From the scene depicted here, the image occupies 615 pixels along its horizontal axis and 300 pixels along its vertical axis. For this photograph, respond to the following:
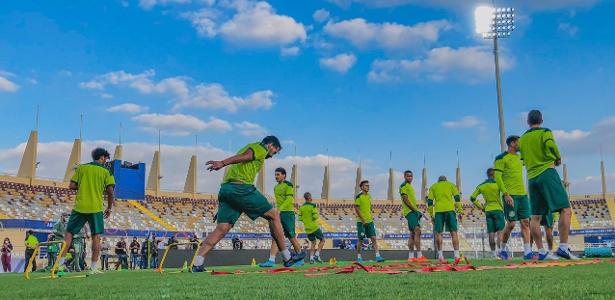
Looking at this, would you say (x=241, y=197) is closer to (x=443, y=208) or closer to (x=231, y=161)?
(x=231, y=161)

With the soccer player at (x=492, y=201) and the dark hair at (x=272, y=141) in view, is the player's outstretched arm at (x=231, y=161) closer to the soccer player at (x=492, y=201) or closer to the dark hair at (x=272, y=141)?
the dark hair at (x=272, y=141)

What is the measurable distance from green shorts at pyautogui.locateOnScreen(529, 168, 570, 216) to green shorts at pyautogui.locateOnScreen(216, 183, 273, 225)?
12.8ft

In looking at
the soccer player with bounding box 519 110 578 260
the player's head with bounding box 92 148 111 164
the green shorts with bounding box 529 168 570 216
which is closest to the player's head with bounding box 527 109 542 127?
the soccer player with bounding box 519 110 578 260

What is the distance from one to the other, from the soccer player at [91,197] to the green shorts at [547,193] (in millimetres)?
6585

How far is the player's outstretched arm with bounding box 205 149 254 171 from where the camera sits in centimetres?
674

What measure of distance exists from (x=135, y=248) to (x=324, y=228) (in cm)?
3207

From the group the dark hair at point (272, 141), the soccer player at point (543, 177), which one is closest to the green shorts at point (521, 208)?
the soccer player at point (543, 177)

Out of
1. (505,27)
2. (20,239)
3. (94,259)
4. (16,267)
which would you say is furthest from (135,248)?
(505,27)

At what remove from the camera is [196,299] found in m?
3.47

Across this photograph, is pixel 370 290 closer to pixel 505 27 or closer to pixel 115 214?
pixel 505 27

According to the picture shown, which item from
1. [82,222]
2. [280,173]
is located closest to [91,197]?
[82,222]

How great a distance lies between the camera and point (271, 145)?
785 centimetres

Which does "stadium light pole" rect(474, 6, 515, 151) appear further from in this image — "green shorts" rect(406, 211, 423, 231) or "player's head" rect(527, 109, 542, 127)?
"player's head" rect(527, 109, 542, 127)

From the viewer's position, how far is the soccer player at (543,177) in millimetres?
7678
